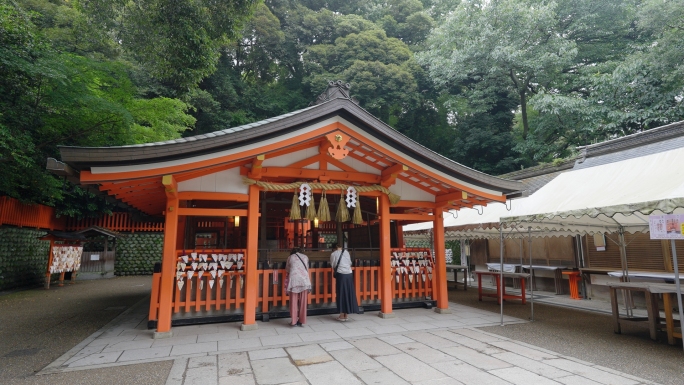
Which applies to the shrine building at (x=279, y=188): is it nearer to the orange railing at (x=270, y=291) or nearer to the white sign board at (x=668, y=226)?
the orange railing at (x=270, y=291)

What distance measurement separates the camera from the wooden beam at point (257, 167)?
6.16 m

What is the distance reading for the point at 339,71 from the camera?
78.9ft

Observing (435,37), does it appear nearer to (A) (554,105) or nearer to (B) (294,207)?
(A) (554,105)

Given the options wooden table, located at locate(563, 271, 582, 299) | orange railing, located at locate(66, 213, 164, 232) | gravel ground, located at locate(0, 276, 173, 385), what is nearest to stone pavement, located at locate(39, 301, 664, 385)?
gravel ground, located at locate(0, 276, 173, 385)

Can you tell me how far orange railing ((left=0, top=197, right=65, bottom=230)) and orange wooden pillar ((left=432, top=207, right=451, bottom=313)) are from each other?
14748mm

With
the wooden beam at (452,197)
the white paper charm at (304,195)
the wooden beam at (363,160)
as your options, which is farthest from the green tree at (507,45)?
the white paper charm at (304,195)

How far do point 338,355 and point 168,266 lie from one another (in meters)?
3.35

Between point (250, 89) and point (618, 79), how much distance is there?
21.8m

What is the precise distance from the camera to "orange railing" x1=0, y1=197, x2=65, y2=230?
12.3 m

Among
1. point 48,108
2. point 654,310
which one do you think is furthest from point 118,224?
point 654,310

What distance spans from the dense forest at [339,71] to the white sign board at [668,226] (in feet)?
33.6

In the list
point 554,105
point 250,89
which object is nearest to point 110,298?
point 250,89

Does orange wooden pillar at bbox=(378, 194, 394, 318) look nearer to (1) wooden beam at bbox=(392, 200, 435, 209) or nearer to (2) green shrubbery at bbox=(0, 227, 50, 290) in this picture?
(1) wooden beam at bbox=(392, 200, 435, 209)

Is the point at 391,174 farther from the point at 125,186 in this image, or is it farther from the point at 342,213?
the point at 125,186
